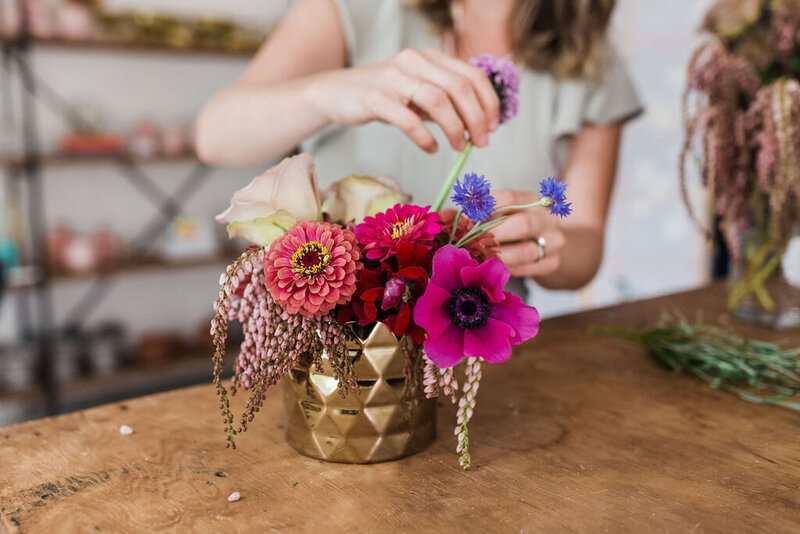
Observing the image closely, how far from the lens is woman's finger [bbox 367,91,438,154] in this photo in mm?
669

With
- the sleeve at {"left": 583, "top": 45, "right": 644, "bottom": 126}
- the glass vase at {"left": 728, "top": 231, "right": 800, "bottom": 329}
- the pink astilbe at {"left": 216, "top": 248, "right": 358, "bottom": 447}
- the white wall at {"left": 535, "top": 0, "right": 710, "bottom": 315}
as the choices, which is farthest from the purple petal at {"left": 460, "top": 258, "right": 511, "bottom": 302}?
the white wall at {"left": 535, "top": 0, "right": 710, "bottom": 315}

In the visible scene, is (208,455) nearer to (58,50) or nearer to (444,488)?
(444,488)

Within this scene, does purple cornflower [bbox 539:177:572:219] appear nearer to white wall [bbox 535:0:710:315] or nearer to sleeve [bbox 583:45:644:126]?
sleeve [bbox 583:45:644:126]

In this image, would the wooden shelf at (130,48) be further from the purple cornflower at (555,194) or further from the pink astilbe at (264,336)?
the purple cornflower at (555,194)

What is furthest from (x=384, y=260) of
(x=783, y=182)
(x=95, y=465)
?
(x=783, y=182)

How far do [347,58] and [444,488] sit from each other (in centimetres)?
90

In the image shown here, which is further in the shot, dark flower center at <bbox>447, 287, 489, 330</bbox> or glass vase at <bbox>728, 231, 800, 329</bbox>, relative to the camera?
glass vase at <bbox>728, 231, 800, 329</bbox>

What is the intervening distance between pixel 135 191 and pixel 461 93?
8.73 ft

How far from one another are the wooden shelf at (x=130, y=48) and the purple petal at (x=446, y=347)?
8.44ft

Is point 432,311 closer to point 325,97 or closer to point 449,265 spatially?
point 449,265

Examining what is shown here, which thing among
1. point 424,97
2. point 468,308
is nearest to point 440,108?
point 424,97

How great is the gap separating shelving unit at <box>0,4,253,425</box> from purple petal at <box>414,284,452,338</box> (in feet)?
8.04

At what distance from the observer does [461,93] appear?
62 cm

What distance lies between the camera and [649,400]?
29.7 inches
